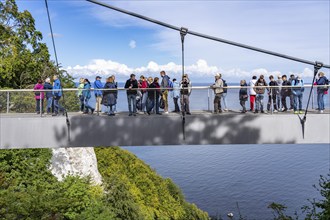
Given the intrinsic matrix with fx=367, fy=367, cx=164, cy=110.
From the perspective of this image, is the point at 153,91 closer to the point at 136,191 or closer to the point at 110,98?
the point at 110,98

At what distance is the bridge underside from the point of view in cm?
1166

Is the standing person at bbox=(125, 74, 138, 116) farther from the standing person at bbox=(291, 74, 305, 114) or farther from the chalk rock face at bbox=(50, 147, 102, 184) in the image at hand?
the chalk rock face at bbox=(50, 147, 102, 184)

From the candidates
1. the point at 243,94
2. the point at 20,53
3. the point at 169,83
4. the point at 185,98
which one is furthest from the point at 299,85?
the point at 20,53

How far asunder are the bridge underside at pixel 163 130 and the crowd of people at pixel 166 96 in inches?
12.4

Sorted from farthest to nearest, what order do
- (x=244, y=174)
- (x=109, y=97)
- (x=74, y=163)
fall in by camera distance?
(x=244, y=174) < (x=74, y=163) < (x=109, y=97)

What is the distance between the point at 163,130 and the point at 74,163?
12.4m

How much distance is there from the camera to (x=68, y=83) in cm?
3822

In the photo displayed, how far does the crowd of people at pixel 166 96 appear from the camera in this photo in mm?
11766

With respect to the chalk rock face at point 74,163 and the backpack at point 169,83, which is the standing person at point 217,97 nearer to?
the backpack at point 169,83

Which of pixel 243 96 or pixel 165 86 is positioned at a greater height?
pixel 165 86

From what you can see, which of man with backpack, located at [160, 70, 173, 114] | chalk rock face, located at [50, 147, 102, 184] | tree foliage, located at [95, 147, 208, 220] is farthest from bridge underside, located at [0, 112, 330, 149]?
tree foliage, located at [95, 147, 208, 220]

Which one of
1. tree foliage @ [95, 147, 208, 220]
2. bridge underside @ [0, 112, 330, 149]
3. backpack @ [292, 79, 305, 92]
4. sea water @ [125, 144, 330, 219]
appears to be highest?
backpack @ [292, 79, 305, 92]

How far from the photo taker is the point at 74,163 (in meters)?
22.6

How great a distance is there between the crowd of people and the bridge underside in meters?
0.31
